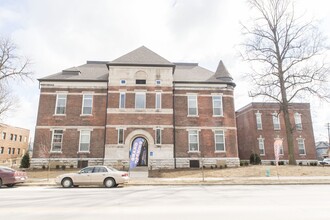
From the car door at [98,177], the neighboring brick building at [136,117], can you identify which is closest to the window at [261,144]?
the neighboring brick building at [136,117]

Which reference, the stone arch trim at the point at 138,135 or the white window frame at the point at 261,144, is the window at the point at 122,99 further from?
the white window frame at the point at 261,144

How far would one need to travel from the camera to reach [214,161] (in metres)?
25.1

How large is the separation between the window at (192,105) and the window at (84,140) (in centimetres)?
1187

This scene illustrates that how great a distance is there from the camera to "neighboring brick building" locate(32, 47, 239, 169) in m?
24.1

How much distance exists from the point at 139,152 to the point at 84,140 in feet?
22.1

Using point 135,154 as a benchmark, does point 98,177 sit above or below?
below

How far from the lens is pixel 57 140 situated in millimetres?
24781

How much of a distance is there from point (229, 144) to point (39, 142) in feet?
69.6

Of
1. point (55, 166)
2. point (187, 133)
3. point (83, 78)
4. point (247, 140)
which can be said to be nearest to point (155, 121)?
point (187, 133)

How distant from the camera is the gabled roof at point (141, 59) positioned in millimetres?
25641

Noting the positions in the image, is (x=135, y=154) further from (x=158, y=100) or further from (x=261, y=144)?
(x=261, y=144)

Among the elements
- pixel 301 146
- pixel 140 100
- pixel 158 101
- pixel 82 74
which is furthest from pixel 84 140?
pixel 301 146

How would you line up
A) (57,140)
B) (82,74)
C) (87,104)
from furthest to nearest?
(82,74), (87,104), (57,140)

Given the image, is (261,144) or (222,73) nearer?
(222,73)
